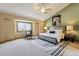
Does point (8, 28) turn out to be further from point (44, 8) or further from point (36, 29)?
point (44, 8)

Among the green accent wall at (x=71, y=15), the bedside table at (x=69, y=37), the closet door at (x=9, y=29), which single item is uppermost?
the green accent wall at (x=71, y=15)

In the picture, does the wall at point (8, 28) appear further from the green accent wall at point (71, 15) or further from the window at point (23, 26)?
the green accent wall at point (71, 15)

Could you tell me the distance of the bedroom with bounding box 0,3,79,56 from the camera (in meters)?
3.21

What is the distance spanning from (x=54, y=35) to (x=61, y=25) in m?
1.75

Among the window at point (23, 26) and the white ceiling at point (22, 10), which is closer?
the white ceiling at point (22, 10)

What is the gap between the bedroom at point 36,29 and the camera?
3.21m

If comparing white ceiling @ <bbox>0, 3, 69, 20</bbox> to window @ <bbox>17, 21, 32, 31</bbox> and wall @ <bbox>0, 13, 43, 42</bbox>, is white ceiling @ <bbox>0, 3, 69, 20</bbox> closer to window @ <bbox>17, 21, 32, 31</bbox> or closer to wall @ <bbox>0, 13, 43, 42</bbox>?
wall @ <bbox>0, 13, 43, 42</bbox>

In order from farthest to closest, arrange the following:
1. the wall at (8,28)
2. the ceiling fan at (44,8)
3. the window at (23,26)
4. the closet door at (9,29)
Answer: the closet door at (9,29), the wall at (8,28), the ceiling fan at (44,8), the window at (23,26)

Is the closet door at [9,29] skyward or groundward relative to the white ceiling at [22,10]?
groundward

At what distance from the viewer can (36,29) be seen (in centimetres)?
368

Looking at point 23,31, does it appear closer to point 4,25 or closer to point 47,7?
point 4,25

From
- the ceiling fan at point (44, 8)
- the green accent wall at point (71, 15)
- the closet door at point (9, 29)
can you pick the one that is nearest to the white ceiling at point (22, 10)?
the ceiling fan at point (44, 8)

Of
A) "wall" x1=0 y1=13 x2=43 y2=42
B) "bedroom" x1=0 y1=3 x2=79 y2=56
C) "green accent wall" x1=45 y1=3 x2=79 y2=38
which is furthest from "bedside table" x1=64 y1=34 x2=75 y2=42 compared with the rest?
"wall" x1=0 y1=13 x2=43 y2=42

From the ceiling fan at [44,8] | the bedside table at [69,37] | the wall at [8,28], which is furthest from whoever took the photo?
the bedside table at [69,37]
